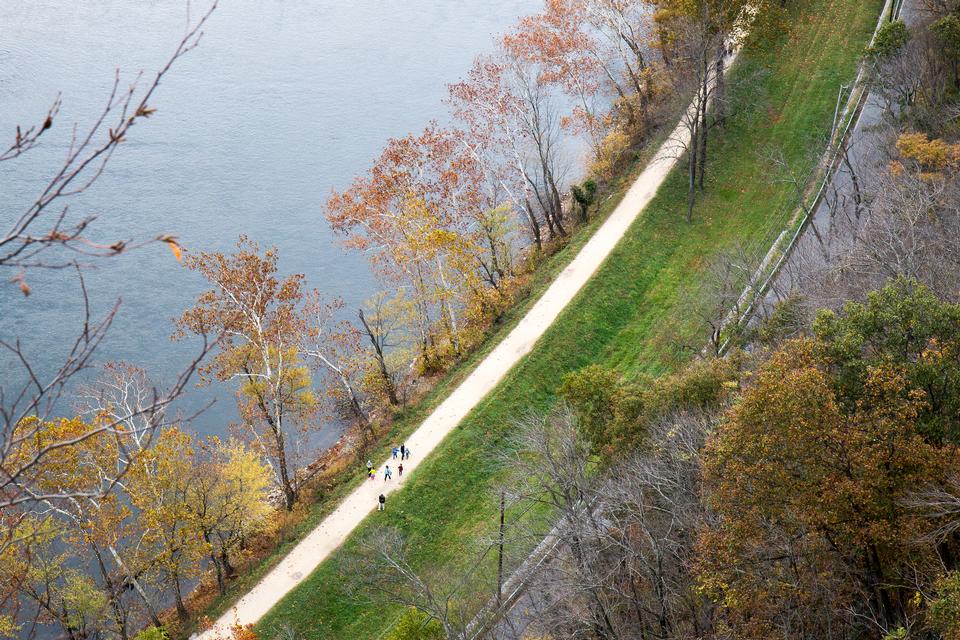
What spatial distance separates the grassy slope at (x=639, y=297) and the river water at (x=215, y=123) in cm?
1000

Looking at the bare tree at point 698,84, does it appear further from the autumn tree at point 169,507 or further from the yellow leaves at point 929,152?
the autumn tree at point 169,507

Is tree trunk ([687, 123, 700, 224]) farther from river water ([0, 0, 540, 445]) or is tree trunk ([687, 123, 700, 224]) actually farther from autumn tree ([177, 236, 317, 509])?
autumn tree ([177, 236, 317, 509])

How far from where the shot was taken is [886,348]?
21766mm

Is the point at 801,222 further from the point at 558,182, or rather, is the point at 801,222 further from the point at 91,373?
the point at 91,373

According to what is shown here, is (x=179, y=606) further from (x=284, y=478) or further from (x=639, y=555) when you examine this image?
(x=639, y=555)

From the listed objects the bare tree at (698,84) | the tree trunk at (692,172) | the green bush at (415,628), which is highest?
the bare tree at (698,84)

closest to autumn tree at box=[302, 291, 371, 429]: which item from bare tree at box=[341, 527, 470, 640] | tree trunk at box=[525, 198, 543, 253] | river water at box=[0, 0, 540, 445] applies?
river water at box=[0, 0, 540, 445]

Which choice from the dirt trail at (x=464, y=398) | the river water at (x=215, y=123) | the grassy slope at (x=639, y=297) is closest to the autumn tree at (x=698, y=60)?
the grassy slope at (x=639, y=297)

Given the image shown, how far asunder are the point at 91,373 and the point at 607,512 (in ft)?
103

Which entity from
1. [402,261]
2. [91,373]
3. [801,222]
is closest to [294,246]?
[402,261]

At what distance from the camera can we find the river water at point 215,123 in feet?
156

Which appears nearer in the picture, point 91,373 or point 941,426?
point 941,426

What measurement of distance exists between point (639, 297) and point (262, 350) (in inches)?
780

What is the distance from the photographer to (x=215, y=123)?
194 feet
